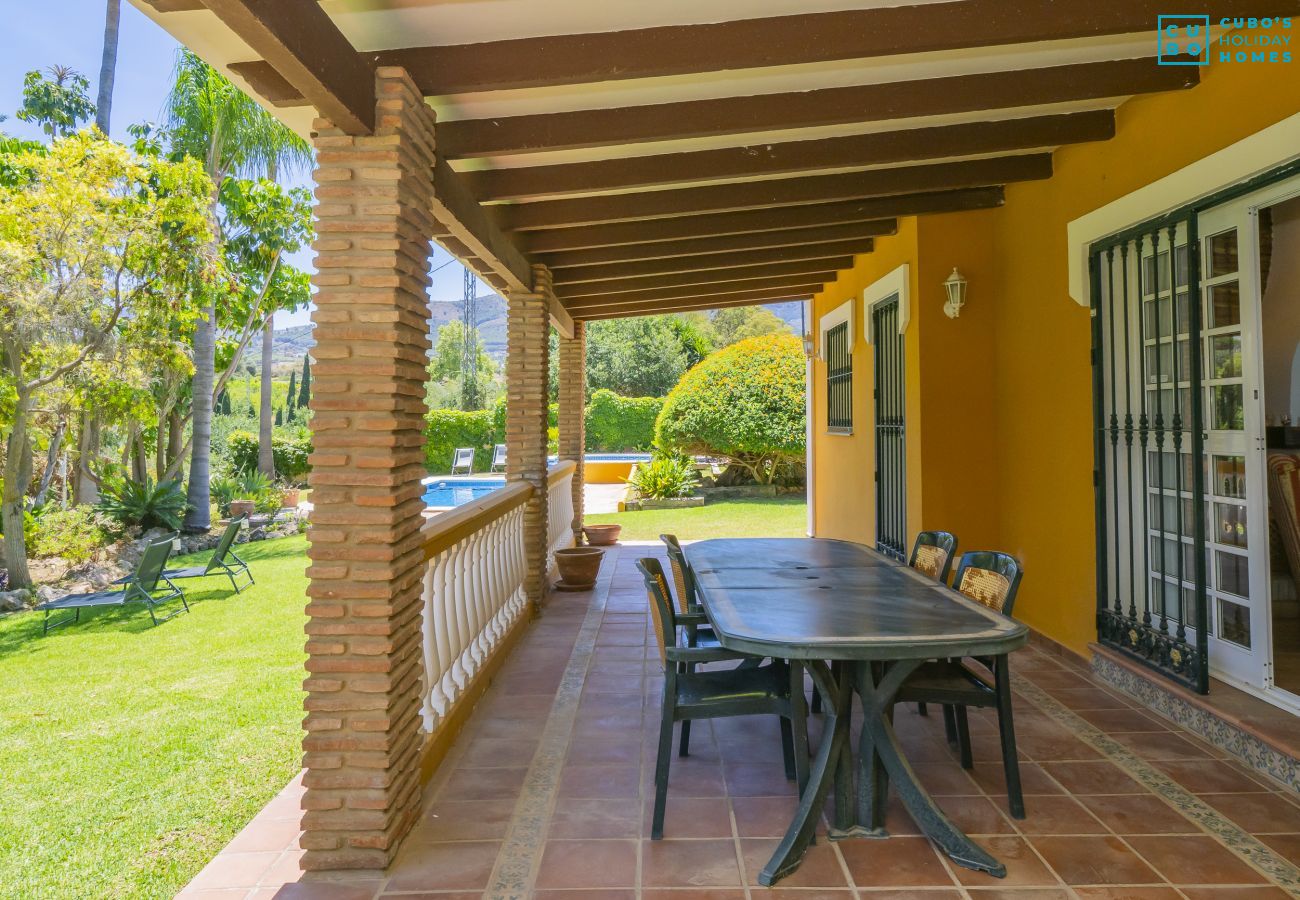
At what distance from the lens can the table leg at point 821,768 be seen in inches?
96.3

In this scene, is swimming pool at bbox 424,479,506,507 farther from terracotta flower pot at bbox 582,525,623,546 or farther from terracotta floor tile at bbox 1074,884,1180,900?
terracotta floor tile at bbox 1074,884,1180,900

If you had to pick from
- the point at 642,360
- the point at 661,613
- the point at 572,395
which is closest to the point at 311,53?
the point at 661,613

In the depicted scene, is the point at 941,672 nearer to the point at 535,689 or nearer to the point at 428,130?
the point at 535,689

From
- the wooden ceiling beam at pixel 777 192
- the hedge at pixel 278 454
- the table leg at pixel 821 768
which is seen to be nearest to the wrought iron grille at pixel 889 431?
the wooden ceiling beam at pixel 777 192

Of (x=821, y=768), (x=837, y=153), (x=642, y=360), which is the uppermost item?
(x=642, y=360)

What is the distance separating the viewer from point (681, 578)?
318cm

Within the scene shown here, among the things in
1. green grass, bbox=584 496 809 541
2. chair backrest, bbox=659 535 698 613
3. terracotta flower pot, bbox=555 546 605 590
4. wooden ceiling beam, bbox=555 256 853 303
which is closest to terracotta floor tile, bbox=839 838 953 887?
chair backrest, bbox=659 535 698 613

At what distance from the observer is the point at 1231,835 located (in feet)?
8.48

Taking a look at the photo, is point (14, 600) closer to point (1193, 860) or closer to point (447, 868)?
point (447, 868)

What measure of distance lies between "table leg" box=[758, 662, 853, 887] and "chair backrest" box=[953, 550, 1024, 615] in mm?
751

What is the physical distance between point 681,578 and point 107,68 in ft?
59.2

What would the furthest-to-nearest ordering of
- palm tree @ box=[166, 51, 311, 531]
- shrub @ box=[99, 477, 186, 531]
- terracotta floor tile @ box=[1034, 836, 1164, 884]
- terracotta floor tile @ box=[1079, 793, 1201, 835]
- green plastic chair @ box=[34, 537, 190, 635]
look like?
palm tree @ box=[166, 51, 311, 531], shrub @ box=[99, 477, 186, 531], green plastic chair @ box=[34, 537, 190, 635], terracotta floor tile @ box=[1079, 793, 1201, 835], terracotta floor tile @ box=[1034, 836, 1164, 884]

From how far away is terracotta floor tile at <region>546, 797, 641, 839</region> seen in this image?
268 centimetres

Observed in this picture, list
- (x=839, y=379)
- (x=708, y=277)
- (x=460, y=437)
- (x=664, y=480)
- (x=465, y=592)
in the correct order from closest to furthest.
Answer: (x=465, y=592)
(x=708, y=277)
(x=839, y=379)
(x=664, y=480)
(x=460, y=437)
